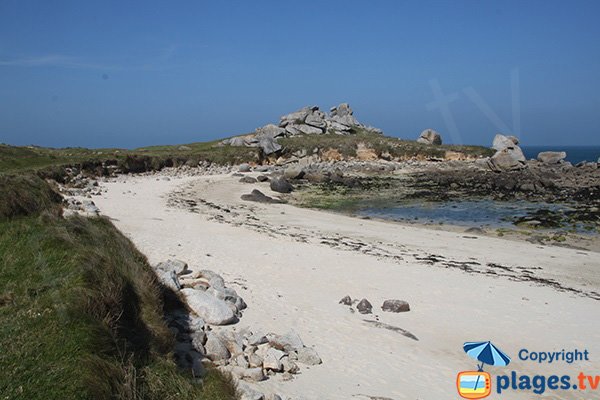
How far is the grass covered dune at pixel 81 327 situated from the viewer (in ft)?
13.7

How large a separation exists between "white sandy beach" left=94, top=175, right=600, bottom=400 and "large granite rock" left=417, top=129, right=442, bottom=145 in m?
56.1

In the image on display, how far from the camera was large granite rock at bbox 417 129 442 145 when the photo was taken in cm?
7362

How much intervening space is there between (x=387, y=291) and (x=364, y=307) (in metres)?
1.58

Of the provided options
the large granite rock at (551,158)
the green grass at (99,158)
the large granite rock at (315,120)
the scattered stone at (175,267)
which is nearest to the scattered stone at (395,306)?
the scattered stone at (175,267)

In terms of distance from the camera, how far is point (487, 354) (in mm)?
7523

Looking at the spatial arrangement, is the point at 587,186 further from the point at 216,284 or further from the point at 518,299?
the point at 216,284

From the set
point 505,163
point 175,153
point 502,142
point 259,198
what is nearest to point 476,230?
point 259,198

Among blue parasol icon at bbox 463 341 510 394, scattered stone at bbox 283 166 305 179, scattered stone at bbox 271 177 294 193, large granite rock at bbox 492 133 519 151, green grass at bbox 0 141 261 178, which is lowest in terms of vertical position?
blue parasol icon at bbox 463 341 510 394

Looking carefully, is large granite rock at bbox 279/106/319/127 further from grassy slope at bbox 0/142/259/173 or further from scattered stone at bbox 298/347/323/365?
scattered stone at bbox 298/347/323/365

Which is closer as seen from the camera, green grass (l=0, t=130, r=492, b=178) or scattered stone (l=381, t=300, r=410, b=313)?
scattered stone (l=381, t=300, r=410, b=313)

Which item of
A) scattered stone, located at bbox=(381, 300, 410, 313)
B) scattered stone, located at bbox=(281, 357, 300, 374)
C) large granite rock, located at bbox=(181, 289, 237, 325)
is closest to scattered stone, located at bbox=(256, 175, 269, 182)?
scattered stone, located at bbox=(381, 300, 410, 313)

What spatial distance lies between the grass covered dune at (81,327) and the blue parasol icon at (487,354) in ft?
13.8

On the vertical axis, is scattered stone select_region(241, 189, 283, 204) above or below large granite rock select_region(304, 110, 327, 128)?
below

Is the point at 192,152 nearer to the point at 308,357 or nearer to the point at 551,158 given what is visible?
the point at 308,357
